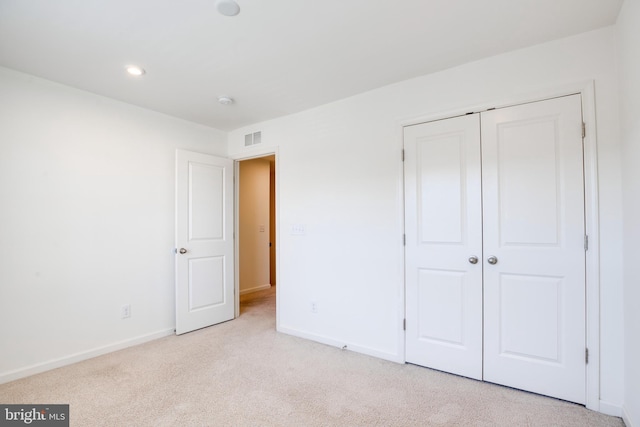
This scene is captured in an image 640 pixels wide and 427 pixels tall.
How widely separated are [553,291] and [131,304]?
3767 millimetres

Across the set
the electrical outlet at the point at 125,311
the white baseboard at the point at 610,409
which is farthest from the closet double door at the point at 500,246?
the electrical outlet at the point at 125,311

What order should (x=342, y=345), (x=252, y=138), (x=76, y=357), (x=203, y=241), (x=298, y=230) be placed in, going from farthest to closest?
(x=252, y=138)
(x=203, y=241)
(x=298, y=230)
(x=342, y=345)
(x=76, y=357)

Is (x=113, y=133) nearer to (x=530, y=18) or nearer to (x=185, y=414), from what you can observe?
(x=185, y=414)

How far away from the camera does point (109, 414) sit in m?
2.01

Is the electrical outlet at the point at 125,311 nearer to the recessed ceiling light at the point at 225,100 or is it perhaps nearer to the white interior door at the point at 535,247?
the recessed ceiling light at the point at 225,100

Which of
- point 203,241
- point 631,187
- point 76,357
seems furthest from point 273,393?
point 631,187

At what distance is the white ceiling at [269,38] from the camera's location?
1825 millimetres

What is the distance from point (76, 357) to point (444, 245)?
342 cm

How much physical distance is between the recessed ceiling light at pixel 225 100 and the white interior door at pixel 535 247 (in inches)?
91.6

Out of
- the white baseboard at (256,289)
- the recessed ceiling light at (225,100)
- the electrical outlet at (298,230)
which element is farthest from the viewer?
the white baseboard at (256,289)

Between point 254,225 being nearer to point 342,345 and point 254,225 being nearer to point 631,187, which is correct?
point 342,345

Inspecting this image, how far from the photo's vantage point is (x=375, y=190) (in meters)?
2.89

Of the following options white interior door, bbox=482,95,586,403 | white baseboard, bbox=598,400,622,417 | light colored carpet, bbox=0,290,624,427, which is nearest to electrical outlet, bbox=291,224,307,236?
light colored carpet, bbox=0,290,624,427

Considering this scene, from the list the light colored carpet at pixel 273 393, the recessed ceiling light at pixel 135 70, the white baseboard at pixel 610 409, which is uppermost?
the recessed ceiling light at pixel 135 70
